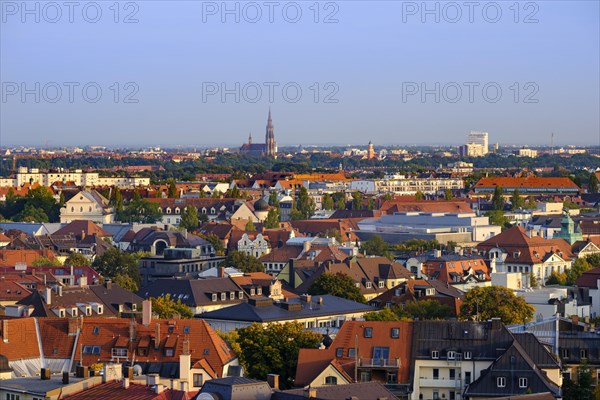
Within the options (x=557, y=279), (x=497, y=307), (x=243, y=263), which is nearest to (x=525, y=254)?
(x=557, y=279)

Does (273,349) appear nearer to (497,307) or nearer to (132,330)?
(132,330)

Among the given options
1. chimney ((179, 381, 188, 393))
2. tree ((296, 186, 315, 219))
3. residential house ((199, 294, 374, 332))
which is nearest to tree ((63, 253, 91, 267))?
residential house ((199, 294, 374, 332))

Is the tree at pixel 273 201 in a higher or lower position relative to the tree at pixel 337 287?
lower

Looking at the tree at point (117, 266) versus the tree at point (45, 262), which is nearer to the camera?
the tree at point (45, 262)

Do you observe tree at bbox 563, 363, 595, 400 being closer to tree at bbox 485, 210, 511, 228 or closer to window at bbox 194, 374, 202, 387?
window at bbox 194, 374, 202, 387

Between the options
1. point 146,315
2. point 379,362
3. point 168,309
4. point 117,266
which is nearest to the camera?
point 379,362

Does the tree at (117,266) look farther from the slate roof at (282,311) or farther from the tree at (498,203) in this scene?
the tree at (498,203)

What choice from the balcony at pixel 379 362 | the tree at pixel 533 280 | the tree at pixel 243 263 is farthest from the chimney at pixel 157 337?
the tree at pixel 533 280
